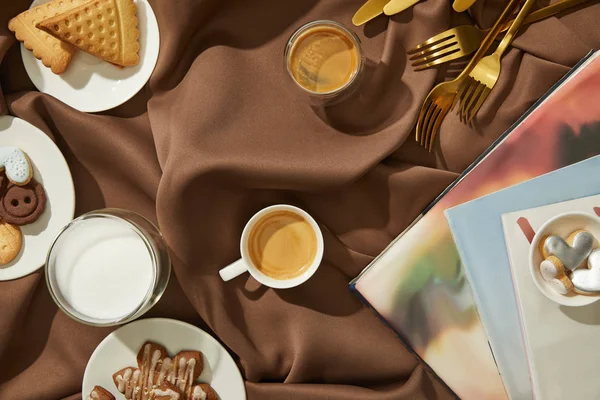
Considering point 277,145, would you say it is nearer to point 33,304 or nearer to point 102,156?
point 102,156

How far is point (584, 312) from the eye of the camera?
0.86m

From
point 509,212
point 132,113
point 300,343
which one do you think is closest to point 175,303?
point 300,343

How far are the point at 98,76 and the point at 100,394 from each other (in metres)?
0.50

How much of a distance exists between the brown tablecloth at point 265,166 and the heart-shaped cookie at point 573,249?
0.60 feet

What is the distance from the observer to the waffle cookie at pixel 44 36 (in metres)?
0.90

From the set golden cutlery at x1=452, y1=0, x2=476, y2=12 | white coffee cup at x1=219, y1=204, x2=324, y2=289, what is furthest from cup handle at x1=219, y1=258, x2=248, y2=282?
golden cutlery at x1=452, y1=0, x2=476, y2=12

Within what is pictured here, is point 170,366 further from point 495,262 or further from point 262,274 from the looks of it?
point 495,262

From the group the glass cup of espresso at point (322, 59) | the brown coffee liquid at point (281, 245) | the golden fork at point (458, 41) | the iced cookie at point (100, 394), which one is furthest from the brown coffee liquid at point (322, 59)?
the iced cookie at point (100, 394)

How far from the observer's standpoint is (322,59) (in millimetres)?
925

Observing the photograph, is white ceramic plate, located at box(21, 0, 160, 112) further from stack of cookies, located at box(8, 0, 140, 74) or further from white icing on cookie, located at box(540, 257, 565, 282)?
white icing on cookie, located at box(540, 257, 565, 282)

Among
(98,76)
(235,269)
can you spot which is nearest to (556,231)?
(235,269)

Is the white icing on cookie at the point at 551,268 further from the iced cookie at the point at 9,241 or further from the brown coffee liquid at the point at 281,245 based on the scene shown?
the iced cookie at the point at 9,241

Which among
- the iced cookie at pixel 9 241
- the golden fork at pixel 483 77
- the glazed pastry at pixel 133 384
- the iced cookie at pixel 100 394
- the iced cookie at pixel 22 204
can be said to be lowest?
the iced cookie at pixel 100 394

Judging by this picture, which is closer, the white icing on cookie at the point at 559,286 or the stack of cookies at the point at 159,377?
the white icing on cookie at the point at 559,286
